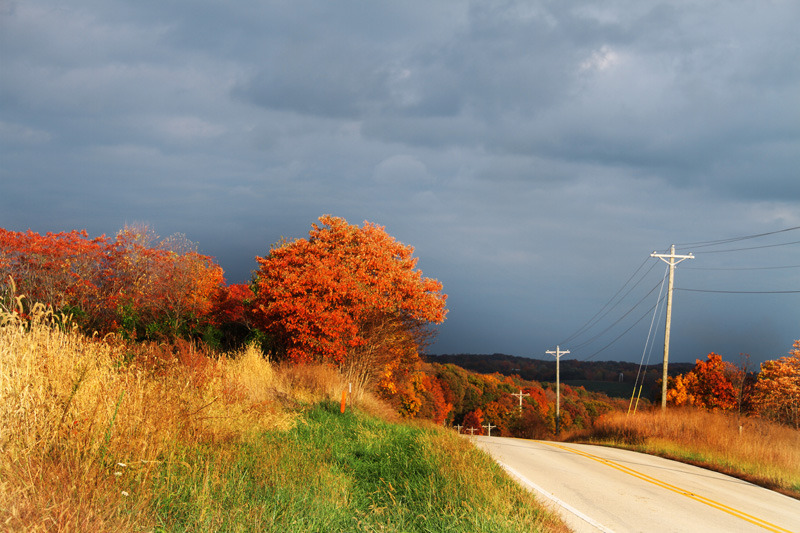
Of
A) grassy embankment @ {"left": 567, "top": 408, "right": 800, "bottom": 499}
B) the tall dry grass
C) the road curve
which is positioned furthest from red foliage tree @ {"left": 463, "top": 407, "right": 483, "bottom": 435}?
the tall dry grass

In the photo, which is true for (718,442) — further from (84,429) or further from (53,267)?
(53,267)

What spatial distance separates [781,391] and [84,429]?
45.5m

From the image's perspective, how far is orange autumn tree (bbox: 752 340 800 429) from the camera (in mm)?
35875

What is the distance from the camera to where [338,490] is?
690 cm

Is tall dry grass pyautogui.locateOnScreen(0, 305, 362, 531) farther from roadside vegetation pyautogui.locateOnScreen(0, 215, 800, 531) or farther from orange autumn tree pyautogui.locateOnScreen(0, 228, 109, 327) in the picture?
orange autumn tree pyautogui.locateOnScreen(0, 228, 109, 327)

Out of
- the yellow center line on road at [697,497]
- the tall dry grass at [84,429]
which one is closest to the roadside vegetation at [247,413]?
the tall dry grass at [84,429]

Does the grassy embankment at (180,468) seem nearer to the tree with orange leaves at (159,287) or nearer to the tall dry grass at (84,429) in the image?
the tall dry grass at (84,429)

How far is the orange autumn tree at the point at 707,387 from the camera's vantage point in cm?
5041

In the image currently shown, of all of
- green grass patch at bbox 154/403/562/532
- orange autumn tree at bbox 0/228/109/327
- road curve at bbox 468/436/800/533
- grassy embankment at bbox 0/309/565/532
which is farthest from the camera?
orange autumn tree at bbox 0/228/109/327

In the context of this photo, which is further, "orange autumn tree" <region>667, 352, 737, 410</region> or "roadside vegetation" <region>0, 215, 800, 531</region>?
"orange autumn tree" <region>667, 352, 737, 410</region>

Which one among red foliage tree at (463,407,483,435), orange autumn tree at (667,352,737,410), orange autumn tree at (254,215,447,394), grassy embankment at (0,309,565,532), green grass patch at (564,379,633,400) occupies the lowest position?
red foliage tree at (463,407,483,435)

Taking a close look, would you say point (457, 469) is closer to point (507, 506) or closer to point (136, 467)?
point (507, 506)

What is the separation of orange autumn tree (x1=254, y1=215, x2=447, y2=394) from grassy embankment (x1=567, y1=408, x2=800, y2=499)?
332 inches

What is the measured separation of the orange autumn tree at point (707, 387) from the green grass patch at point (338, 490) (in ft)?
159
